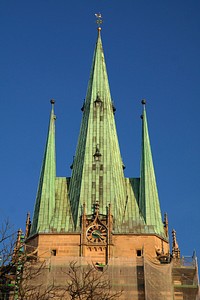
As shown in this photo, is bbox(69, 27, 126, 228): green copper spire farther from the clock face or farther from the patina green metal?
the clock face

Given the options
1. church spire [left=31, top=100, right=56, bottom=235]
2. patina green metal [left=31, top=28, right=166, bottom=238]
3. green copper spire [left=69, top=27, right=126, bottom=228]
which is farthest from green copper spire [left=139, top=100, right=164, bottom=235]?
church spire [left=31, top=100, right=56, bottom=235]

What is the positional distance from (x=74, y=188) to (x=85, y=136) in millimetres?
3515

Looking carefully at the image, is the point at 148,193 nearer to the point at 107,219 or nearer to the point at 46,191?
the point at 107,219

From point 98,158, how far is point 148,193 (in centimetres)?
344

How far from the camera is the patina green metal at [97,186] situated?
125ft

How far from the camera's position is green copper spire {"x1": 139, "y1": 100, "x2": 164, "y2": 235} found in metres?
38.4

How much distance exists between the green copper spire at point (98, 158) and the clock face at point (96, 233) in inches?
34.7

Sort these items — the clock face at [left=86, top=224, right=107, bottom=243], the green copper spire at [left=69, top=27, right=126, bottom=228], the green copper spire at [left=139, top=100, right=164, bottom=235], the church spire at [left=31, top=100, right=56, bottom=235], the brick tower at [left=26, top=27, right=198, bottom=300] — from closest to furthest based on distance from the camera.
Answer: the brick tower at [left=26, top=27, right=198, bottom=300] < the clock face at [left=86, top=224, right=107, bottom=243] < the church spire at [left=31, top=100, right=56, bottom=235] < the green copper spire at [left=139, top=100, right=164, bottom=235] < the green copper spire at [left=69, top=27, right=126, bottom=228]

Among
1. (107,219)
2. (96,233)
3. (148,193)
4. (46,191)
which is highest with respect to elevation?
(46,191)

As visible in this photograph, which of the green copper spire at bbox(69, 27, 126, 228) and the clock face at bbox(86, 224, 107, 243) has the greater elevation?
the green copper spire at bbox(69, 27, 126, 228)

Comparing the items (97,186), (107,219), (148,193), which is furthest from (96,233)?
(148,193)

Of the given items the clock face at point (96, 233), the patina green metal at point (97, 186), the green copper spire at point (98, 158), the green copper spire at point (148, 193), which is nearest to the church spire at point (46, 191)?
the patina green metal at point (97, 186)

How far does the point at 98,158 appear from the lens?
1619 inches

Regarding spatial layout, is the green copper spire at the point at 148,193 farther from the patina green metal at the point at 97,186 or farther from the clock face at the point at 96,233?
the clock face at the point at 96,233
